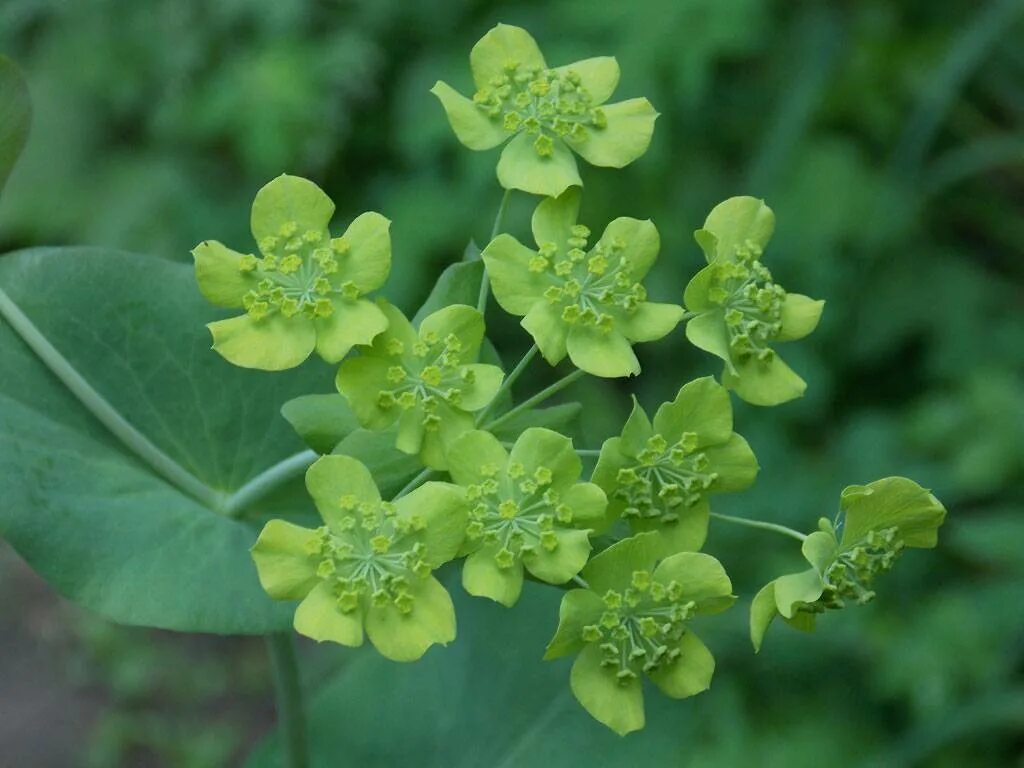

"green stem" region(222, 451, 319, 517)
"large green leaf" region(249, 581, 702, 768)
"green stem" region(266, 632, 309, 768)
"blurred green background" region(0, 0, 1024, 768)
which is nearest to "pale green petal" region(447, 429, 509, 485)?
"green stem" region(222, 451, 319, 517)

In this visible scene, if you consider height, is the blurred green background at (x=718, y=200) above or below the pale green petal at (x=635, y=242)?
below

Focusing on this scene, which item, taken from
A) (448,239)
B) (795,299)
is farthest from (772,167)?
(795,299)

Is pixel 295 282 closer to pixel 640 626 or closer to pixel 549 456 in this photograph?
pixel 549 456

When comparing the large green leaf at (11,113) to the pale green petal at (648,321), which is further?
the large green leaf at (11,113)

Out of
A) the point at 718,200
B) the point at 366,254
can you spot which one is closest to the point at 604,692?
the point at 366,254

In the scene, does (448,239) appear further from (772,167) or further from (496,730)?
(496,730)

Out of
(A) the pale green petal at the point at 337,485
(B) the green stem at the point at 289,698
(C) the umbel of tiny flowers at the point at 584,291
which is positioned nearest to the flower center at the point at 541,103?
(C) the umbel of tiny flowers at the point at 584,291

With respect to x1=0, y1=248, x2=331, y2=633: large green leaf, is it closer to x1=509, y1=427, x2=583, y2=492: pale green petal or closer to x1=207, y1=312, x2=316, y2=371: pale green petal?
x1=207, y1=312, x2=316, y2=371: pale green petal

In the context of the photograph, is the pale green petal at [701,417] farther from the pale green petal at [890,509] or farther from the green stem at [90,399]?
the green stem at [90,399]
